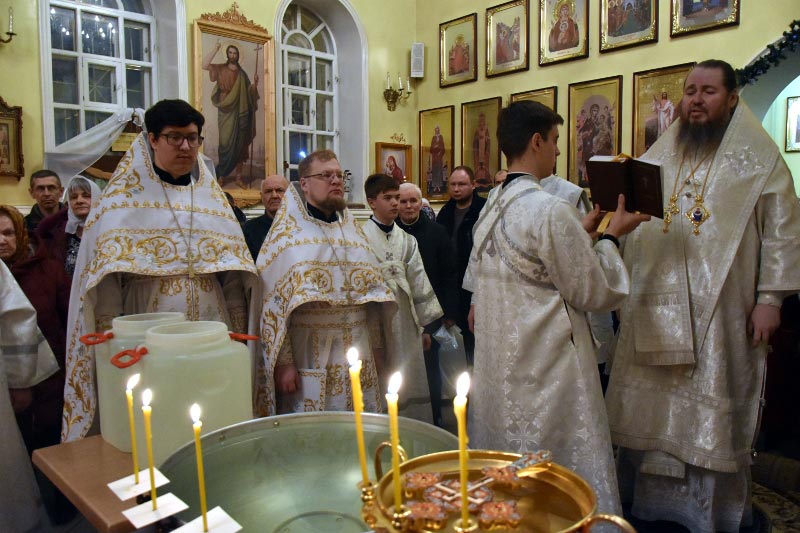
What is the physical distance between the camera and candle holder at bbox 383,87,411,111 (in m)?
9.75

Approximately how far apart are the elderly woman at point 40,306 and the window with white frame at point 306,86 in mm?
5855

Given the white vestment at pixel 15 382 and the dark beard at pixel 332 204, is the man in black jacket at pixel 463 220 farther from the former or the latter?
the white vestment at pixel 15 382

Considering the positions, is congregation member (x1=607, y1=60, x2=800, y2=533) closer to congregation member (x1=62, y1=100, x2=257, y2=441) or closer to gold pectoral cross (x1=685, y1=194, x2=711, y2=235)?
gold pectoral cross (x1=685, y1=194, x2=711, y2=235)

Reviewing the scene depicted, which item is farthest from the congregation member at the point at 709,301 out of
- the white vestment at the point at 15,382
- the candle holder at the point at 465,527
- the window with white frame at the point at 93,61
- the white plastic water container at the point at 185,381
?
the window with white frame at the point at 93,61

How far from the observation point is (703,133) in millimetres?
2781

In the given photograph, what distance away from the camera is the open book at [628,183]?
228cm

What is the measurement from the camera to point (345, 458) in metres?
1.41

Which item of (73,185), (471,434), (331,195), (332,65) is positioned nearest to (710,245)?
(471,434)

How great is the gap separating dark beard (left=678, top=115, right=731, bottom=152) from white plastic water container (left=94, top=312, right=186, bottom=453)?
2.27 m

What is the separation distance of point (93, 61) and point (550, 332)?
686 cm

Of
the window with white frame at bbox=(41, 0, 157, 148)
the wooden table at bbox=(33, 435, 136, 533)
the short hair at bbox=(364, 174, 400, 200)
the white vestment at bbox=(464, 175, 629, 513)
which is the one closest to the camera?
the wooden table at bbox=(33, 435, 136, 533)

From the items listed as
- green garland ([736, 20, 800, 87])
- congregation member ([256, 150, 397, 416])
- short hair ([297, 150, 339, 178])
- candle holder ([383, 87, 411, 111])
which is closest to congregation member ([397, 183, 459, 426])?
congregation member ([256, 150, 397, 416])

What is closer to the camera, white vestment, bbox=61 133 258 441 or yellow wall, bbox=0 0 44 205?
white vestment, bbox=61 133 258 441

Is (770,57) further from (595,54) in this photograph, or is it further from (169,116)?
(169,116)
